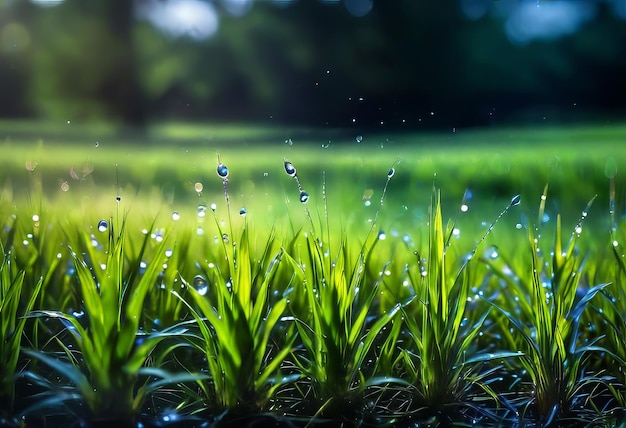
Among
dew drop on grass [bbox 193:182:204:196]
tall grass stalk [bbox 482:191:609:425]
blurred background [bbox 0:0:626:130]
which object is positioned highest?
blurred background [bbox 0:0:626:130]

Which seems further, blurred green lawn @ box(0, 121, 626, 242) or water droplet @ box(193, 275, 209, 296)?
blurred green lawn @ box(0, 121, 626, 242)

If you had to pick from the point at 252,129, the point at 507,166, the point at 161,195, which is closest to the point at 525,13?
the point at 507,166

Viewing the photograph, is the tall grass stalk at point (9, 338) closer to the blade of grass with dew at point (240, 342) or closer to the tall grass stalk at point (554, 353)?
the blade of grass with dew at point (240, 342)

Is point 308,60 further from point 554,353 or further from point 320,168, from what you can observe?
point 554,353

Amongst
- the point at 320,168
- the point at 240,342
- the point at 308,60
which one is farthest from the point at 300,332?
the point at 308,60

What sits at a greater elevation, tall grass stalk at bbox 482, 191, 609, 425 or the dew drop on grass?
the dew drop on grass

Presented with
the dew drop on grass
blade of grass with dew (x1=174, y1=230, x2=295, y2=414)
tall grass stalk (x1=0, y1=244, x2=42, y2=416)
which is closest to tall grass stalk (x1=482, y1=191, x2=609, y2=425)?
blade of grass with dew (x1=174, y1=230, x2=295, y2=414)

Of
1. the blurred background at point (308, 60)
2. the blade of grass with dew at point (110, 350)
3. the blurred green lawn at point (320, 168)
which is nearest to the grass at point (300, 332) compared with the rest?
the blade of grass with dew at point (110, 350)

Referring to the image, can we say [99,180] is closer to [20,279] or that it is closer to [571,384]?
[20,279]

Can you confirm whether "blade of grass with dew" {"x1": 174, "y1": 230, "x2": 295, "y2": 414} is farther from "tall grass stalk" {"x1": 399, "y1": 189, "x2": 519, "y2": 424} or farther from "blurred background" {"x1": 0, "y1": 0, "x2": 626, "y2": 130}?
"blurred background" {"x1": 0, "y1": 0, "x2": 626, "y2": 130}
